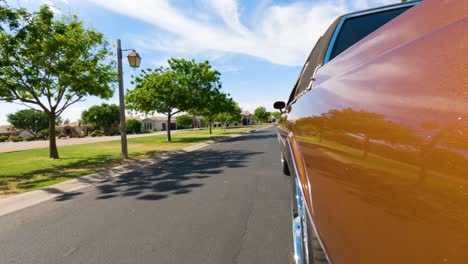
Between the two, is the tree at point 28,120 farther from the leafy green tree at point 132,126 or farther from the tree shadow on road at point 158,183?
the tree shadow on road at point 158,183

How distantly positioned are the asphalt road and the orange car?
1870 millimetres

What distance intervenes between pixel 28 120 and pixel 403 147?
271 feet

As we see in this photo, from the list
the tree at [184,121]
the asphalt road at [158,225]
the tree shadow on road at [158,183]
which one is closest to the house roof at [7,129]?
the tree at [184,121]

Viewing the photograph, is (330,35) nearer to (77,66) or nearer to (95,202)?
(95,202)

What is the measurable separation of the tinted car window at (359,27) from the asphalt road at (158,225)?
1.92m

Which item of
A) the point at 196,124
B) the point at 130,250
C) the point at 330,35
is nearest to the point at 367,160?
the point at 330,35

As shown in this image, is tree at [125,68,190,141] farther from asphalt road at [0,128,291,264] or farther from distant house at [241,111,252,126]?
distant house at [241,111,252,126]

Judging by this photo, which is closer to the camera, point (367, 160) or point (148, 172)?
point (367, 160)

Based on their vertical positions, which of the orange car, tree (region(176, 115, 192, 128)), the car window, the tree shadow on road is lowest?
the tree shadow on road

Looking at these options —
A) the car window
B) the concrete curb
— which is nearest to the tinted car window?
the car window

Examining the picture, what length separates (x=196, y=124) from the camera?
316ft

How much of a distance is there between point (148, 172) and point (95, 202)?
2780mm

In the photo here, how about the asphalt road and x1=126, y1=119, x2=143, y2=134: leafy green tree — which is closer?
the asphalt road

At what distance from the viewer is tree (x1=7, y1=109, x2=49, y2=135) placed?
65.0 meters
